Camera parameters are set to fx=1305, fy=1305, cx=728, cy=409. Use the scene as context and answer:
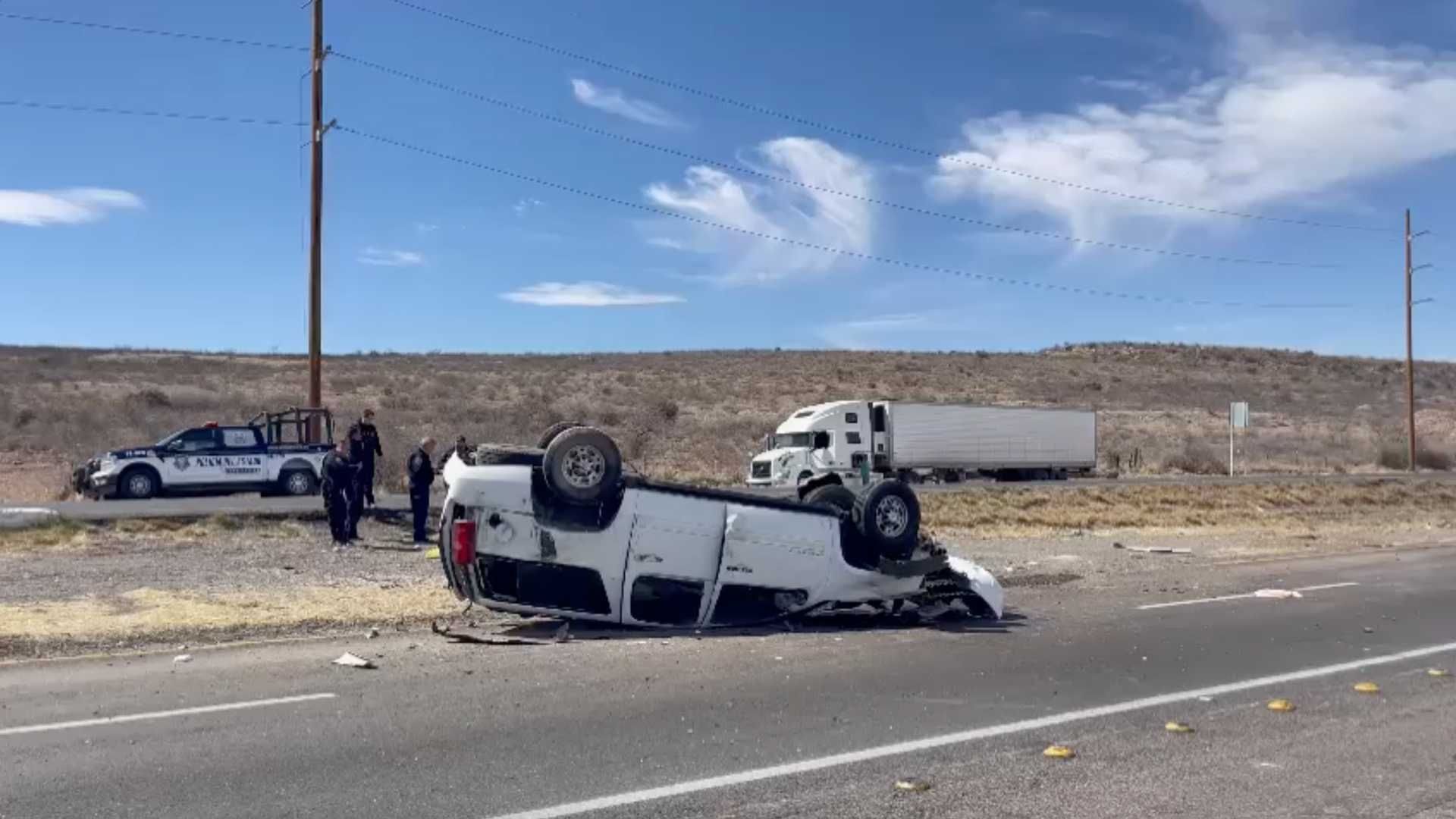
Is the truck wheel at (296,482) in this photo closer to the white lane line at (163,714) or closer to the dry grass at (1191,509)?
the dry grass at (1191,509)

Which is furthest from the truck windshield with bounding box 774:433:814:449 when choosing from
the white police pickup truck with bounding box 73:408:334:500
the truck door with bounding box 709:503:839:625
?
the truck door with bounding box 709:503:839:625

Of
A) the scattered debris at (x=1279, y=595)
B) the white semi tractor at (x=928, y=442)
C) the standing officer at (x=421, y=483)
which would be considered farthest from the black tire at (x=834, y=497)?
the white semi tractor at (x=928, y=442)

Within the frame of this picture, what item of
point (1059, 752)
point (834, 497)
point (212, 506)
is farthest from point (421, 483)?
point (1059, 752)

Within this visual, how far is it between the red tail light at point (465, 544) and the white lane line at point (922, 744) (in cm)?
408

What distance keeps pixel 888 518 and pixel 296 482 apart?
60.3 feet

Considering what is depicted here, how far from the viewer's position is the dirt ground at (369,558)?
11.9 m

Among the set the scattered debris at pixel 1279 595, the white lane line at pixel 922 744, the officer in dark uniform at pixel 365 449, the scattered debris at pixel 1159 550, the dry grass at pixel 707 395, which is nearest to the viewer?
the white lane line at pixel 922 744

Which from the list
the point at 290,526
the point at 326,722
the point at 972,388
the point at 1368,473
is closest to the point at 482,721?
the point at 326,722

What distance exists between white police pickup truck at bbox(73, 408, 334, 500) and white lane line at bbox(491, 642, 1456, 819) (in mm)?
20812

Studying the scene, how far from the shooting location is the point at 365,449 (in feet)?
68.2

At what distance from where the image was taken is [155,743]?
23.6 ft

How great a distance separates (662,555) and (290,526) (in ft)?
41.1

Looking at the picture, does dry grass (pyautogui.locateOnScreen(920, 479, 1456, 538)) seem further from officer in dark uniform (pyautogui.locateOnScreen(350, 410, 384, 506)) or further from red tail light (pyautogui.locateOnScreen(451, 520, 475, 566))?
red tail light (pyautogui.locateOnScreen(451, 520, 475, 566))

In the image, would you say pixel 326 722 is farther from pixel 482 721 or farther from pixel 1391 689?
pixel 1391 689
